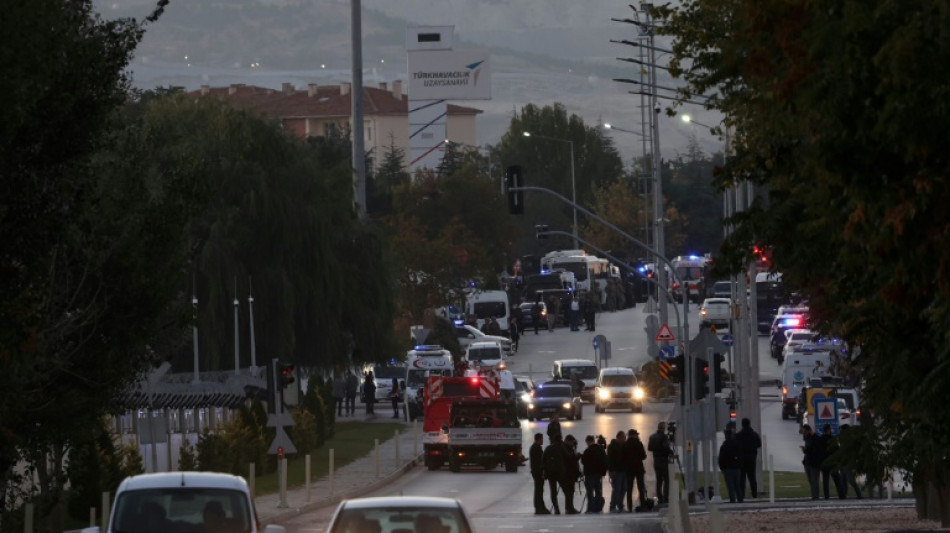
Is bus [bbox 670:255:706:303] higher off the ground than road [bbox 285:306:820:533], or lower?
higher

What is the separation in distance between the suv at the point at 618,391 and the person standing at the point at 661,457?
94.5 ft

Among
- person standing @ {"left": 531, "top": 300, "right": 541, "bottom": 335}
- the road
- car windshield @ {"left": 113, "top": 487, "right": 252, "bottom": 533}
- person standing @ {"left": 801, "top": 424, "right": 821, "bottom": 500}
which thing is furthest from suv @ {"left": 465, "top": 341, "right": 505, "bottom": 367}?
car windshield @ {"left": 113, "top": 487, "right": 252, "bottom": 533}

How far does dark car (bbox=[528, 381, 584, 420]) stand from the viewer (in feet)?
205

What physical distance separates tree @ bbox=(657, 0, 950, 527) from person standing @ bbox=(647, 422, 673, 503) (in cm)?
1770

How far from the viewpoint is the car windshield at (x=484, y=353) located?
7875 centimetres

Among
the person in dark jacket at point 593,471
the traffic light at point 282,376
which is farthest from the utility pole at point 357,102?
the traffic light at point 282,376

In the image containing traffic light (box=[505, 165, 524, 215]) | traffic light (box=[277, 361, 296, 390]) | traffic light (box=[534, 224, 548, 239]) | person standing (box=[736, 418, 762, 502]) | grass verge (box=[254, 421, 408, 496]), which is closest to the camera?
traffic light (box=[277, 361, 296, 390])

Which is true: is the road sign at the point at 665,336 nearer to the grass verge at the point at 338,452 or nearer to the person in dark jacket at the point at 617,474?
the grass verge at the point at 338,452

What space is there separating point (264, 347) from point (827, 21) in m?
45.2

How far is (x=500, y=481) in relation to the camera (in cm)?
4456

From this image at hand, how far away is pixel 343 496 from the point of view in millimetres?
39031

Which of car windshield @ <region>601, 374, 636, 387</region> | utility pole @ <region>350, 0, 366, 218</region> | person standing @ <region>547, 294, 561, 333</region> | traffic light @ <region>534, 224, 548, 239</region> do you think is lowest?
car windshield @ <region>601, 374, 636, 387</region>

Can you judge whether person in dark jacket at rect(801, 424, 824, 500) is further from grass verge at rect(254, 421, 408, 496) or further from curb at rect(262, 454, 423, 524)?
grass verge at rect(254, 421, 408, 496)

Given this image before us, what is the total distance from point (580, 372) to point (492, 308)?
91.0ft
